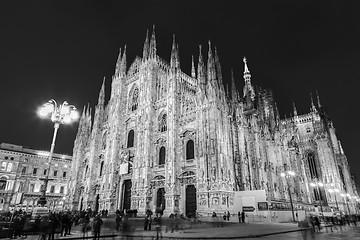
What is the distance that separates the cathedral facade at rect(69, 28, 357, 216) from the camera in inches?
1147

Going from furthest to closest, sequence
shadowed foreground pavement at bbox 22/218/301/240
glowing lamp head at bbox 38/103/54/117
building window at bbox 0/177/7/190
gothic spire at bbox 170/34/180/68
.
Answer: building window at bbox 0/177/7/190 < gothic spire at bbox 170/34/180/68 < glowing lamp head at bbox 38/103/54/117 < shadowed foreground pavement at bbox 22/218/301/240

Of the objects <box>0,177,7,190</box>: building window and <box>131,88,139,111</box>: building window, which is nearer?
<box>131,88,139,111</box>: building window

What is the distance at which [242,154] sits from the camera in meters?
33.4

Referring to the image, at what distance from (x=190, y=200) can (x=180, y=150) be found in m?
6.44

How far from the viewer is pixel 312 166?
186ft

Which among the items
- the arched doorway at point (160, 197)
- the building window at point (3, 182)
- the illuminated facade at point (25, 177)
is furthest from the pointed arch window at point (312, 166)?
the building window at point (3, 182)

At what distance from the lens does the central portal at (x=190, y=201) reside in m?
29.1

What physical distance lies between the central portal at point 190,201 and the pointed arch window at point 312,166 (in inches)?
1529

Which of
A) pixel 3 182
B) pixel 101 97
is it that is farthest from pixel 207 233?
pixel 3 182

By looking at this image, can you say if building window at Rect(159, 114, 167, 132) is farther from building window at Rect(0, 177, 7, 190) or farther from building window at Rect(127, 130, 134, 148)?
building window at Rect(0, 177, 7, 190)

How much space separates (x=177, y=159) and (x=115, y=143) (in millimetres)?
13105

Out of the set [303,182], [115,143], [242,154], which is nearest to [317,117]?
[303,182]

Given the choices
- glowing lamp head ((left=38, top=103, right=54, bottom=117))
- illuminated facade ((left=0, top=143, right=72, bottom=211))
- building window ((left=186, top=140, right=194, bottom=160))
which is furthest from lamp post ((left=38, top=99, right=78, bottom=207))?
illuminated facade ((left=0, top=143, right=72, bottom=211))

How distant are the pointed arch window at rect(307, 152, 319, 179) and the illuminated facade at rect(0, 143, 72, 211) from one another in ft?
176
